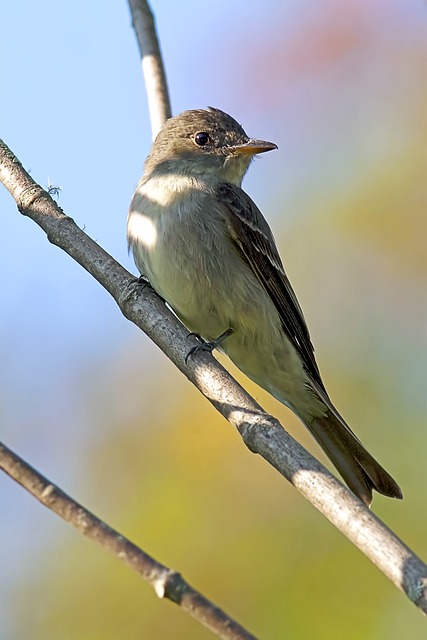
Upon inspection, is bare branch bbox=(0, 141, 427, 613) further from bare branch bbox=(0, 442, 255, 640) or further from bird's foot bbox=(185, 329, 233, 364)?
bare branch bbox=(0, 442, 255, 640)

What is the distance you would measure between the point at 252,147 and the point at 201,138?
393 mm

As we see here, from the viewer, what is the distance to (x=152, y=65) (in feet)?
16.5

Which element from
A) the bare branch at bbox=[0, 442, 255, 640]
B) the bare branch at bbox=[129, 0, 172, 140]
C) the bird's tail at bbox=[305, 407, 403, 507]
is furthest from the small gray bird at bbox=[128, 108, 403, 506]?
the bare branch at bbox=[0, 442, 255, 640]

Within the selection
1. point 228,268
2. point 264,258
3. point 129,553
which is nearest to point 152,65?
point 228,268

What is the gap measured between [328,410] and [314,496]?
8.70ft

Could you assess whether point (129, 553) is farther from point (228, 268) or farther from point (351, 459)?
point (228, 268)

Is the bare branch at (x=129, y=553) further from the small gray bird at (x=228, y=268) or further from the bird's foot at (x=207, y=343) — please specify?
the small gray bird at (x=228, y=268)

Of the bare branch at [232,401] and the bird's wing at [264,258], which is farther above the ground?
the bird's wing at [264,258]

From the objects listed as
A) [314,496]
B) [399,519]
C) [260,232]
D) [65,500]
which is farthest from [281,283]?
[65,500]

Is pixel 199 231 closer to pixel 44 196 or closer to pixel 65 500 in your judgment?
pixel 44 196

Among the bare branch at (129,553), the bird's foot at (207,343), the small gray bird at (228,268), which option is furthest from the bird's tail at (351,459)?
the bare branch at (129,553)

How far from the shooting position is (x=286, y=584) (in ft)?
17.9

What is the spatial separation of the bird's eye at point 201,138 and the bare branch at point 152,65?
84cm

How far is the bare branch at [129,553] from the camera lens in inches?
76.4
